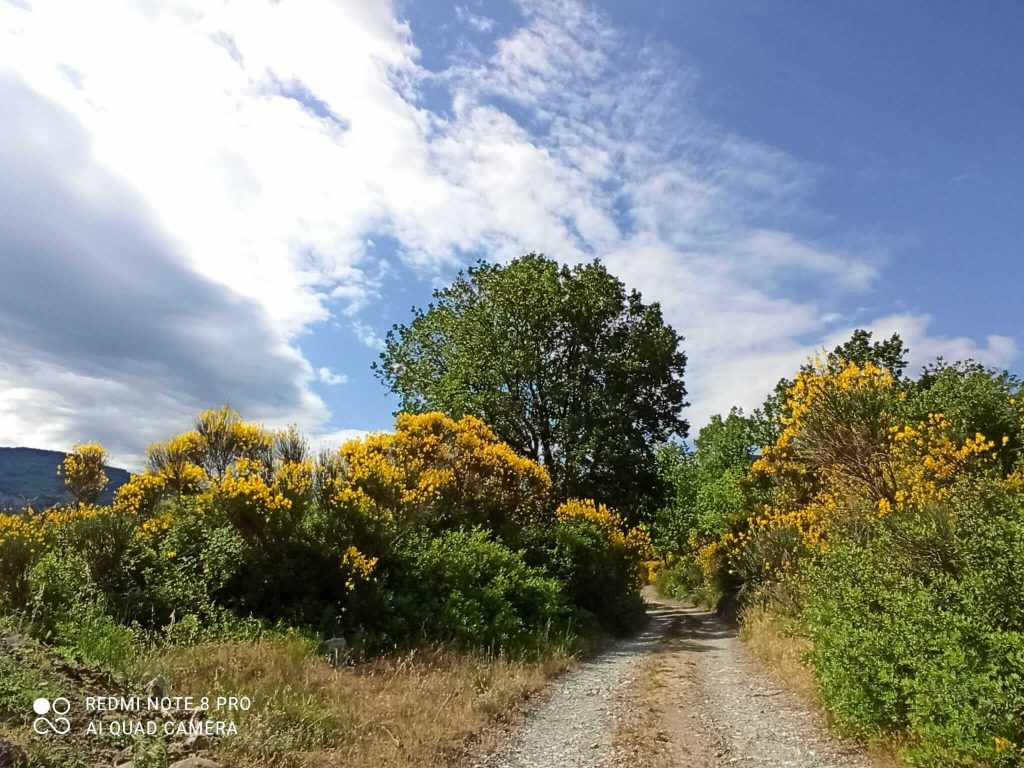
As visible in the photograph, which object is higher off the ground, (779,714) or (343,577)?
(343,577)

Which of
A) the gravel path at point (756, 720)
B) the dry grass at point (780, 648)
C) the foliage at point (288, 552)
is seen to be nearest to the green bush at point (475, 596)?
the foliage at point (288, 552)

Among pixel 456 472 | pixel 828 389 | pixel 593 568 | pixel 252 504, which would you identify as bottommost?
pixel 593 568

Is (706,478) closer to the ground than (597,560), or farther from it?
farther from it

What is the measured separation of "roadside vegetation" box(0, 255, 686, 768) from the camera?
6.68m

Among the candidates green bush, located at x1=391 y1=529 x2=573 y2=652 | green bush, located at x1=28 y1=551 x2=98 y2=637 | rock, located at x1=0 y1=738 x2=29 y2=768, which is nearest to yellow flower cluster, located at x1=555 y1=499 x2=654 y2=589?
green bush, located at x1=391 y1=529 x2=573 y2=652

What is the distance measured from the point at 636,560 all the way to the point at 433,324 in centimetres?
1420

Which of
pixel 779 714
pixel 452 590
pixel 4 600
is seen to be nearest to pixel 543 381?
pixel 452 590

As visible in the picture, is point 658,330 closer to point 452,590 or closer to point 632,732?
point 452,590

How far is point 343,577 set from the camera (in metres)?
11.0

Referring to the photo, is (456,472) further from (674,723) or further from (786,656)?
(674,723)

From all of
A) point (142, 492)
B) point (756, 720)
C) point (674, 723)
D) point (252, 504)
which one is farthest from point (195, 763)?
point (142, 492)

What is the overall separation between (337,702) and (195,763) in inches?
95.5

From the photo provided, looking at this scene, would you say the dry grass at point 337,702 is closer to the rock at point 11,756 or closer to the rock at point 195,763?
the rock at point 195,763

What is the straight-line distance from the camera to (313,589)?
1066 cm
